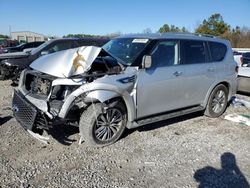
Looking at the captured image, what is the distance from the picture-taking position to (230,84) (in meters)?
6.46

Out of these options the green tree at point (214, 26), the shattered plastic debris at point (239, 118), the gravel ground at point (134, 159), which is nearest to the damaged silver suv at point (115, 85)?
the gravel ground at point (134, 159)

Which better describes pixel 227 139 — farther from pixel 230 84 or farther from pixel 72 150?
pixel 72 150

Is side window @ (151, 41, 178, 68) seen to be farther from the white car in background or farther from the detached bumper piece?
the white car in background

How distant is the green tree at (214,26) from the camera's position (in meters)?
48.4

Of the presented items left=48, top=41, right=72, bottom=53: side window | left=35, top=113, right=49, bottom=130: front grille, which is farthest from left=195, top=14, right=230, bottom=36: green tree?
left=35, top=113, right=49, bottom=130: front grille

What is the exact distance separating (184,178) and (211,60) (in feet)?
10.3

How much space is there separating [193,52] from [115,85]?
6.98 ft

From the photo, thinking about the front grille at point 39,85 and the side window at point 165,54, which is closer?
the front grille at point 39,85

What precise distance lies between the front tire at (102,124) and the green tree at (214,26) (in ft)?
153

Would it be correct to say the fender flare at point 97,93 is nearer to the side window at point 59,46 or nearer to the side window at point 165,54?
the side window at point 165,54

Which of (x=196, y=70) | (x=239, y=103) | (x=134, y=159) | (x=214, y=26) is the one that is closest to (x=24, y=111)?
(x=134, y=159)

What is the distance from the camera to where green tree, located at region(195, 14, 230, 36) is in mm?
48406

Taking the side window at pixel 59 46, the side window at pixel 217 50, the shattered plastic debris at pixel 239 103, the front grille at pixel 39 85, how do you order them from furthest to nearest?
1. the side window at pixel 59 46
2. the shattered plastic debris at pixel 239 103
3. the side window at pixel 217 50
4. the front grille at pixel 39 85

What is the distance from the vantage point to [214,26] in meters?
48.8
